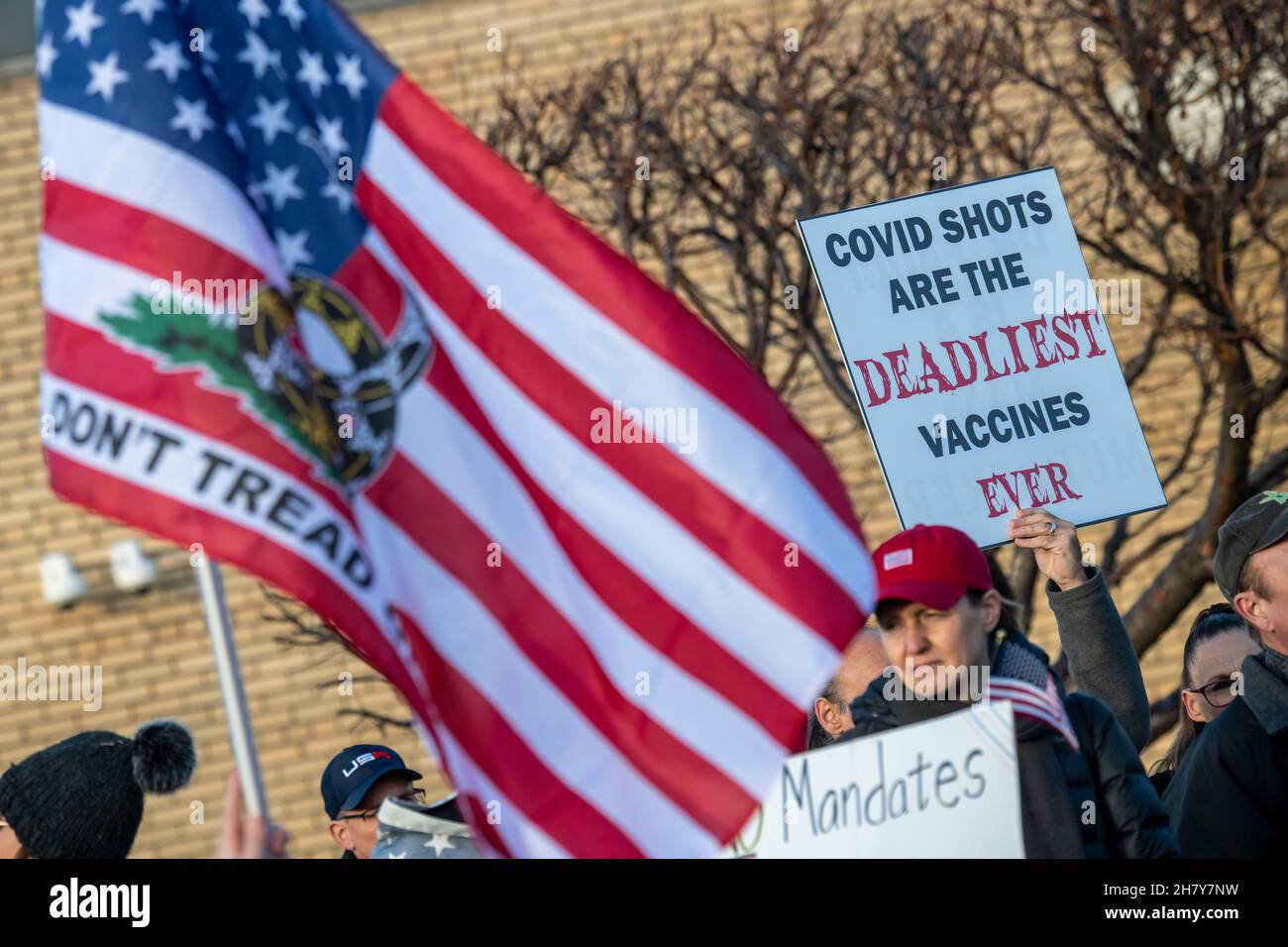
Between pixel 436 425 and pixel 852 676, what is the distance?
1522mm

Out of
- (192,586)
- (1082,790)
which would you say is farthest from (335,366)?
(192,586)

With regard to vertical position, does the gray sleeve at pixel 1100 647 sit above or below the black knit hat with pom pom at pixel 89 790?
above

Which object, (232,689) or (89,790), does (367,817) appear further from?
(89,790)

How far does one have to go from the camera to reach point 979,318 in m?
5.12

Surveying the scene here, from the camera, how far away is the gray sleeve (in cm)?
459

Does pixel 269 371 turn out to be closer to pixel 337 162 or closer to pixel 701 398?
pixel 337 162


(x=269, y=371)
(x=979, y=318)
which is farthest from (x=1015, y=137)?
(x=269, y=371)

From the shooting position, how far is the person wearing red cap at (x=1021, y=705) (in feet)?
11.8

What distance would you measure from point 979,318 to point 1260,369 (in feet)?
23.2

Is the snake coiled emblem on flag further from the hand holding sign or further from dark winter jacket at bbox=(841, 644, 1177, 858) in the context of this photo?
the hand holding sign

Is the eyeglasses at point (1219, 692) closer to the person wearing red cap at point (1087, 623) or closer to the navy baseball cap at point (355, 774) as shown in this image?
the person wearing red cap at point (1087, 623)

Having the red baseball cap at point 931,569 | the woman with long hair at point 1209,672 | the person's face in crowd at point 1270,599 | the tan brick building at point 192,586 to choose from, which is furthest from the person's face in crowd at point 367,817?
the tan brick building at point 192,586

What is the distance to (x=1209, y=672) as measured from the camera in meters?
4.77

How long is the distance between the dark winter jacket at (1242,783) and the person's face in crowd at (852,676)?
106 centimetres
